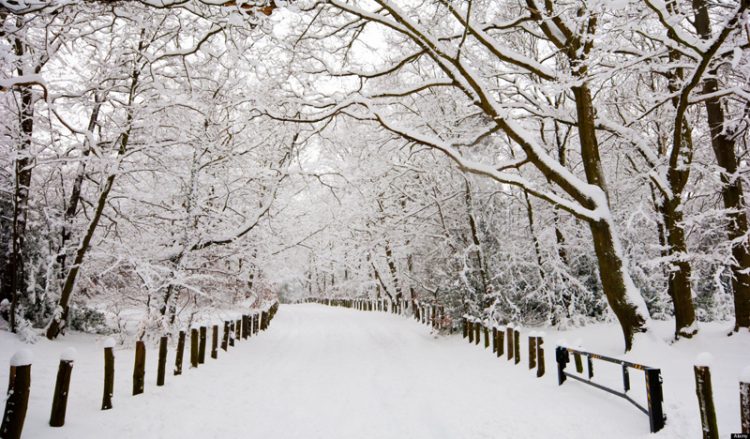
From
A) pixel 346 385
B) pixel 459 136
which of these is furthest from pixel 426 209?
pixel 346 385

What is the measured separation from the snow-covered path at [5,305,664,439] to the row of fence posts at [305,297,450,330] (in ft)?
16.5

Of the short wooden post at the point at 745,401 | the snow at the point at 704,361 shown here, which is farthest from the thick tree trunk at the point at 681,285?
the short wooden post at the point at 745,401

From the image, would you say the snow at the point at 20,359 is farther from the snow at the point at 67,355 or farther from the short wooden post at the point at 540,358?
the short wooden post at the point at 540,358

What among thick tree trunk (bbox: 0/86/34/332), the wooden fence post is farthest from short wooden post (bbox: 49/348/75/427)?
the wooden fence post

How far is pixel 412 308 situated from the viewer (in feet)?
84.0

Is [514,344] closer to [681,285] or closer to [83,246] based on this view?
[681,285]

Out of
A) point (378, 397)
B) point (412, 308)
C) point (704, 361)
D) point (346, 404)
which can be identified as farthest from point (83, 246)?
point (412, 308)

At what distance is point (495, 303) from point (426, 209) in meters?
4.91

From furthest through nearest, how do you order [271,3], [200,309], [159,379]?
[200,309] → [159,379] → [271,3]

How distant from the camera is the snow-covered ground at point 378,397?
532cm

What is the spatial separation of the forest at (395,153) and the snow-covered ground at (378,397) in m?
1.44

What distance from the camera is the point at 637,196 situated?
15242 millimetres

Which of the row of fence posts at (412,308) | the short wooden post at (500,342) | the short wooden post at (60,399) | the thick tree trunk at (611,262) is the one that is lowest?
the row of fence posts at (412,308)

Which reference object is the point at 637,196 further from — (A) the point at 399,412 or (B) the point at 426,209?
(A) the point at 399,412
